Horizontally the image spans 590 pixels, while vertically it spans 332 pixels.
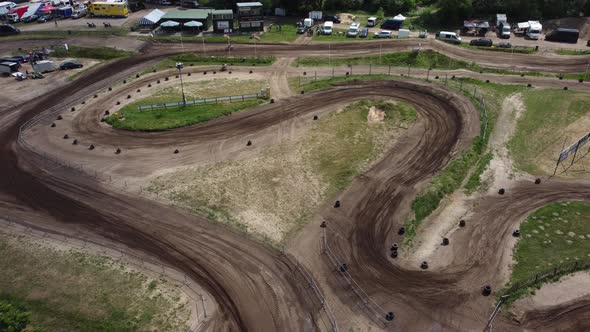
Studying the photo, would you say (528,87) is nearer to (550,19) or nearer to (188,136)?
(550,19)

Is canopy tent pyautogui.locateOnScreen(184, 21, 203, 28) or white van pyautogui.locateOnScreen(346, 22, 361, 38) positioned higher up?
canopy tent pyautogui.locateOnScreen(184, 21, 203, 28)

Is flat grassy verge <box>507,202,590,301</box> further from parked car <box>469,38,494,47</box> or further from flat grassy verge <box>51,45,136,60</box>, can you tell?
flat grassy verge <box>51,45,136,60</box>

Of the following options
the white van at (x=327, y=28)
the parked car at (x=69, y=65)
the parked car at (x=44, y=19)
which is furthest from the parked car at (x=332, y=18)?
the parked car at (x=44, y=19)

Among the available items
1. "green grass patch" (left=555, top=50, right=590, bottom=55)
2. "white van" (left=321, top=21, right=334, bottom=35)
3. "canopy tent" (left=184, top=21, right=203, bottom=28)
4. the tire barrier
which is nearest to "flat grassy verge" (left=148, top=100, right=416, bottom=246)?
the tire barrier

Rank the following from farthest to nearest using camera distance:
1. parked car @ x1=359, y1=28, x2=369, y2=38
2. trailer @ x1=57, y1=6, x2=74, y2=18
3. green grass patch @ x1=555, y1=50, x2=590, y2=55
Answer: trailer @ x1=57, y1=6, x2=74, y2=18 → parked car @ x1=359, y1=28, x2=369, y2=38 → green grass patch @ x1=555, y1=50, x2=590, y2=55

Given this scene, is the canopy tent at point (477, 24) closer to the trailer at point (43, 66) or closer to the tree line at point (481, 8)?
the tree line at point (481, 8)

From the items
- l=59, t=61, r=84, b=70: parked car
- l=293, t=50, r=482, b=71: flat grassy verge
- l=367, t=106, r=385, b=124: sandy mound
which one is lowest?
l=367, t=106, r=385, b=124: sandy mound
